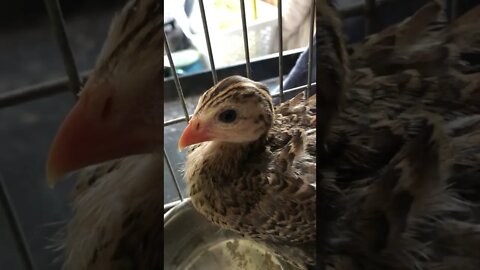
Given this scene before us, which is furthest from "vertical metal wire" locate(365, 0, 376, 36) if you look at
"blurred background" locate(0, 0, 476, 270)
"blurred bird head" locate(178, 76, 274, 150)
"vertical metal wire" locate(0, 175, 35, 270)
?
"vertical metal wire" locate(0, 175, 35, 270)

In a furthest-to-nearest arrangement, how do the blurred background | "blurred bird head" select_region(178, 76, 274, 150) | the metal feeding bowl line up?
the metal feeding bowl < "blurred bird head" select_region(178, 76, 274, 150) < the blurred background

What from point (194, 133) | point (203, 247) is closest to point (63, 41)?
point (194, 133)

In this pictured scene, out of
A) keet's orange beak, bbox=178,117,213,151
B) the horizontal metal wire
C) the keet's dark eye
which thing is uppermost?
the horizontal metal wire

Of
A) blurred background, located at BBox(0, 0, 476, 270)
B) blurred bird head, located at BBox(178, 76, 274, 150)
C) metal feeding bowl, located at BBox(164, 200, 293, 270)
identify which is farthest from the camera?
metal feeding bowl, located at BBox(164, 200, 293, 270)

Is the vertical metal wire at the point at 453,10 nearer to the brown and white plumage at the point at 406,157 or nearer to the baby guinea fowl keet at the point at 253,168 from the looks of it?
the brown and white plumage at the point at 406,157

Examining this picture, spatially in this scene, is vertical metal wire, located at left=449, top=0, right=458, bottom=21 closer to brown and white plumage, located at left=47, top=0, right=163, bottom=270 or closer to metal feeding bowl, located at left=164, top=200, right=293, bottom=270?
brown and white plumage, located at left=47, top=0, right=163, bottom=270

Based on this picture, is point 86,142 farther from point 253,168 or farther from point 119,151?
point 253,168
